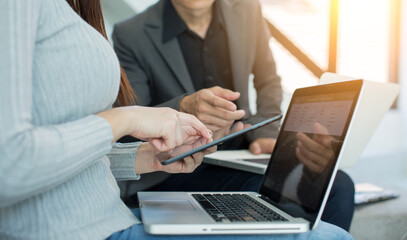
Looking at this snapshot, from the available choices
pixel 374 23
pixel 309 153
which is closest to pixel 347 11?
pixel 374 23

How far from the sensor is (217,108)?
1.02 meters

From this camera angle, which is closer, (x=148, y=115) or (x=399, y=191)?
(x=148, y=115)

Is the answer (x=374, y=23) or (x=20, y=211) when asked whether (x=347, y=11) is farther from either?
(x=20, y=211)

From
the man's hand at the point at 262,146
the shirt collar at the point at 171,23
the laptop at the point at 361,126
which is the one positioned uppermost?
the shirt collar at the point at 171,23

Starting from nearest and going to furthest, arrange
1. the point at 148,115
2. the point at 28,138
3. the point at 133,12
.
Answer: the point at 28,138
the point at 148,115
the point at 133,12

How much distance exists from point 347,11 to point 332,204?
7.91 ft

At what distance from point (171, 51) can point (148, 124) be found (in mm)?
988

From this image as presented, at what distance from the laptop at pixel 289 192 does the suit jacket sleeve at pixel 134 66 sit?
30.3 inches

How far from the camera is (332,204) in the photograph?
1076 millimetres

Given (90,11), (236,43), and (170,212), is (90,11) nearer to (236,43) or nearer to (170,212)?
Result: (170,212)

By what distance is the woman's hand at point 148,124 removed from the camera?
58 centimetres

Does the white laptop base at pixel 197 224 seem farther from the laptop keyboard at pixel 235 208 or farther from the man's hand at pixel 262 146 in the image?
the man's hand at pixel 262 146

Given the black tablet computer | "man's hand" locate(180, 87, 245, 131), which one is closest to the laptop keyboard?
the black tablet computer

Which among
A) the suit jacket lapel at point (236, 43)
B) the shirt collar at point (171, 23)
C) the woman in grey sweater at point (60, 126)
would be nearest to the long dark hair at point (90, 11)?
the woman in grey sweater at point (60, 126)
